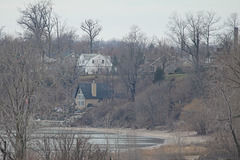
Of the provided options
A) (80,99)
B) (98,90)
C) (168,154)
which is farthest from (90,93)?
(168,154)

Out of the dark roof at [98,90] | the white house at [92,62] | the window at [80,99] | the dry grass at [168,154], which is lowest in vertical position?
the dry grass at [168,154]

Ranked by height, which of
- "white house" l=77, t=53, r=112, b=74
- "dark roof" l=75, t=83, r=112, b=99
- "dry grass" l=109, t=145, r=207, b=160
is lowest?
"dry grass" l=109, t=145, r=207, b=160

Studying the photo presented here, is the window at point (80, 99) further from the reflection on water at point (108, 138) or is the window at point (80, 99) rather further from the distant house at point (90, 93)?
the reflection on water at point (108, 138)

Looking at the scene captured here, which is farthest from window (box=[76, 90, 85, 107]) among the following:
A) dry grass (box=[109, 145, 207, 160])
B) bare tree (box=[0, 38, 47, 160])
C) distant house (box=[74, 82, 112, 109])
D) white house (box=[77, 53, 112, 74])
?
bare tree (box=[0, 38, 47, 160])

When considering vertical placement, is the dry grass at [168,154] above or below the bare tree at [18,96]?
below

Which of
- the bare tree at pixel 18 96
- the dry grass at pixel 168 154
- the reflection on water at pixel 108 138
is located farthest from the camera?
the dry grass at pixel 168 154

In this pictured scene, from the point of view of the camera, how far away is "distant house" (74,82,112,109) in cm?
7081

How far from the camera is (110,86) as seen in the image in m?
72.6

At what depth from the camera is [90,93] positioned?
71438mm

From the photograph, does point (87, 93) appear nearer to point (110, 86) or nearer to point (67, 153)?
point (110, 86)

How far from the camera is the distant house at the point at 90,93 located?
7081 cm

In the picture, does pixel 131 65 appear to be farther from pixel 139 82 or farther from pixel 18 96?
pixel 18 96

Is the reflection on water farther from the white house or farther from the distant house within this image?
the white house

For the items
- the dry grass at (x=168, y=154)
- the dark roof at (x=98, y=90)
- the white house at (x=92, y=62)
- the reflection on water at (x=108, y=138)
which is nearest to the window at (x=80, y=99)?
the dark roof at (x=98, y=90)
